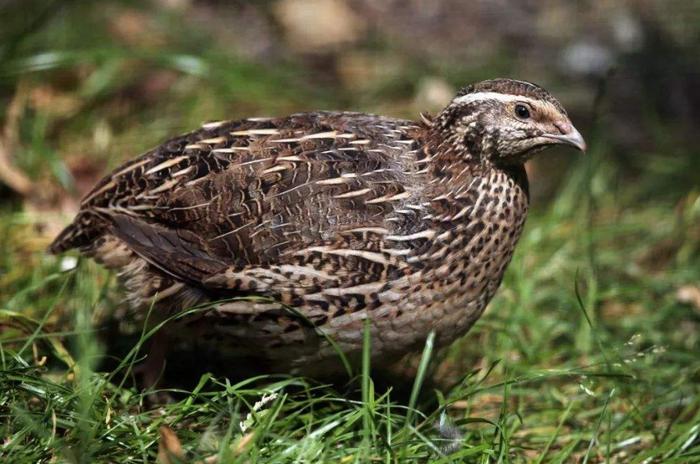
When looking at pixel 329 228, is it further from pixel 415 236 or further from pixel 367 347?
pixel 367 347

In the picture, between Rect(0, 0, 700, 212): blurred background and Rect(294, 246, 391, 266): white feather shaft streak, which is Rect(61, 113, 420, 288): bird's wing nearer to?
Rect(294, 246, 391, 266): white feather shaft streak

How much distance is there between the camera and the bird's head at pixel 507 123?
154 inches

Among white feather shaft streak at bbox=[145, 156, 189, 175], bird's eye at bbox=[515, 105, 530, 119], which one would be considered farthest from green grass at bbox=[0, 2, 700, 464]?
bird's eye at bbox=[515, 105, 530, 119]

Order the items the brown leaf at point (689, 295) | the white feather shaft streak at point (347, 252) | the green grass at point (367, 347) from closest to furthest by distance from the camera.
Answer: the green grass at point (367, 347), the white feather shaft streak at point (347, 252), the brown leaf at point (689, 295)

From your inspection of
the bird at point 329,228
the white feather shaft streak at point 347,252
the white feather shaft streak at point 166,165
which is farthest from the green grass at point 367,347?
the white feather shaft streak at point 166,165

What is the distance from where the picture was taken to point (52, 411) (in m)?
3.64

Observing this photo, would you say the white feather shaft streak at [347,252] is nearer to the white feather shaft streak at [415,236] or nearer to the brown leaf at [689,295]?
the white feather shaft streak at [415,236]

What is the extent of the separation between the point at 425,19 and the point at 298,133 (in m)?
4.15

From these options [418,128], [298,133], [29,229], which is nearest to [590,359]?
[418,128]

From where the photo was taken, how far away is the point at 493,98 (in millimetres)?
3953

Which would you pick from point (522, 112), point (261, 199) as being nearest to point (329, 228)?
point (261, 199)

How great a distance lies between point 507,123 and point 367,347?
3.23ft

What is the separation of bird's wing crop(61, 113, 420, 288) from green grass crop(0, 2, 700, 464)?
412mm

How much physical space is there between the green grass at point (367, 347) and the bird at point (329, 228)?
207 millimetres
